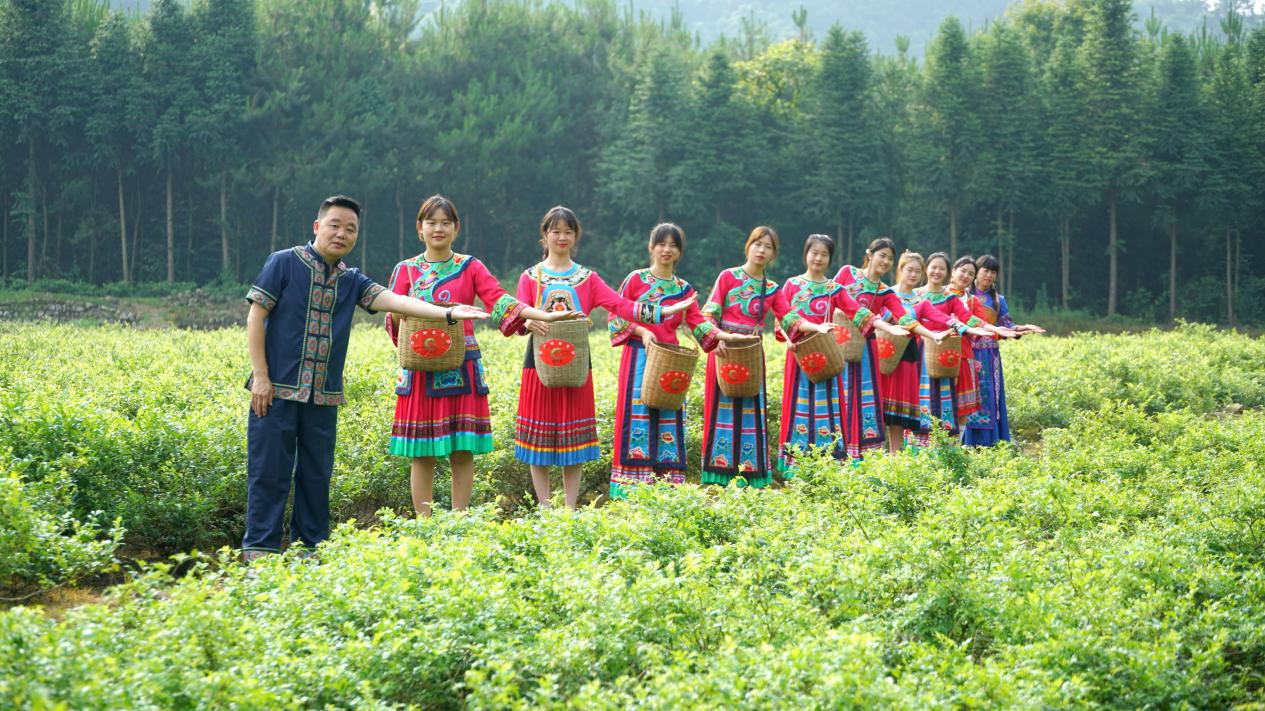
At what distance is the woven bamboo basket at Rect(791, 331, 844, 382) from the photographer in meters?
6.97

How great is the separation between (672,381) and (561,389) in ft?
2.01

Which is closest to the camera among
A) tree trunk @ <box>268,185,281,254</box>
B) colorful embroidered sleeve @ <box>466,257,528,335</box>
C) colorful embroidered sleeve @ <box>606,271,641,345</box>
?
colorful embroidered sleeve @ <box>466,257,528,335</box>

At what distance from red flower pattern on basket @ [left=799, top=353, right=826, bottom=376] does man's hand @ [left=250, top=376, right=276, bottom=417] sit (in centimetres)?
335

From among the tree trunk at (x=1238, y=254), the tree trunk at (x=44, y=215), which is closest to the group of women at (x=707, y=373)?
the tree trunk at (x=44, y=215)

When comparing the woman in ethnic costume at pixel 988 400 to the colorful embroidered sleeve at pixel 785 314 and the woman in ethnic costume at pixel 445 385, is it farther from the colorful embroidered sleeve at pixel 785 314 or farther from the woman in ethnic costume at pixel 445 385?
the woman in ethnic costume at pixel 445 385

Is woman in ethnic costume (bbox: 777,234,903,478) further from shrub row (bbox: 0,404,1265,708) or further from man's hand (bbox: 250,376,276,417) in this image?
man's hand (bbox: 250,376,276,417)

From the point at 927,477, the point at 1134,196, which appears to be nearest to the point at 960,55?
the point at 1134,196

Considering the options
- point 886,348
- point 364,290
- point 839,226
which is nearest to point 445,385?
point 364,290

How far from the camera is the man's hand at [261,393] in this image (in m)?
4.84

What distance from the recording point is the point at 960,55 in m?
33.9

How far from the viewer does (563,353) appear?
231 inches

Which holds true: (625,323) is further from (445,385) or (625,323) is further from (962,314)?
(962,314)

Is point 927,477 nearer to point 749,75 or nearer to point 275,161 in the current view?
point 275,161

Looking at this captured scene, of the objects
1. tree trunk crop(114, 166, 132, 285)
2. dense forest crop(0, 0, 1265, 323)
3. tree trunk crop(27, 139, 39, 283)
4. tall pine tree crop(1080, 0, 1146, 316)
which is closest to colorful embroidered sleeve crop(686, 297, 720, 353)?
dense forest crop(0, 0, 1265, 323)
